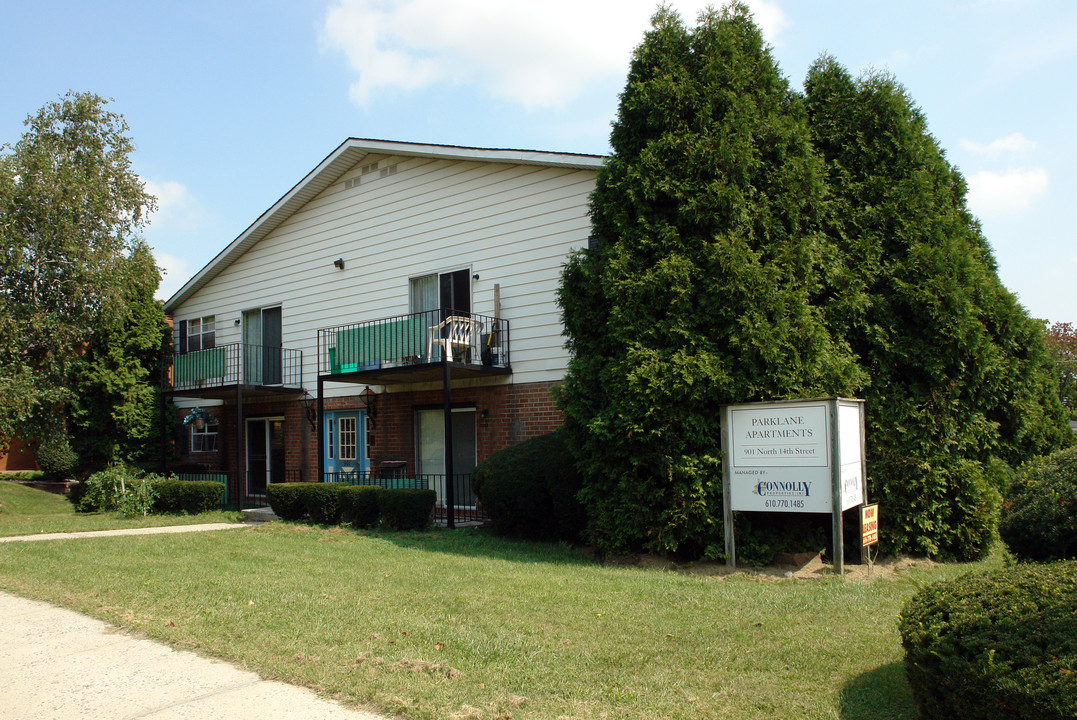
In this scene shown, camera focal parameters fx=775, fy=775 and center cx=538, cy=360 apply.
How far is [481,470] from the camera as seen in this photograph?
463 inches

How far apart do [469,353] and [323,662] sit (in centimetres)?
953

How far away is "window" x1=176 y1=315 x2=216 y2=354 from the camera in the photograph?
2070cm

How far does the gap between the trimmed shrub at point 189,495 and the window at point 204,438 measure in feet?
13.0

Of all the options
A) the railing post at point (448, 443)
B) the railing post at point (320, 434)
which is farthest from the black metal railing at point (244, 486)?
the railing post at point (448, 443)

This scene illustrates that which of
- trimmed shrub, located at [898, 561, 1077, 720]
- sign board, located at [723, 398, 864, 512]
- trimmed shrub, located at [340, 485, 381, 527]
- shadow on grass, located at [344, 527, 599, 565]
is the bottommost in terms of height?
shadow on grass, located at [344, 527, 599, 565]

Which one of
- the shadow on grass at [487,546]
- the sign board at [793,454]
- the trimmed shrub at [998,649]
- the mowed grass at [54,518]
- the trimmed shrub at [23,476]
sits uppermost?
the sign board at [793,454]

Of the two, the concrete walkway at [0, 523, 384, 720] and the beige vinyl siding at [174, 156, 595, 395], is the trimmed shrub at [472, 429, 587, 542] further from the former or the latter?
the concrete walkway at [0, 523, 384, 720]

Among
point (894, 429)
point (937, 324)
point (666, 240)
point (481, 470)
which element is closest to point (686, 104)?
point (666, 240)

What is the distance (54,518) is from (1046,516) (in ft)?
55.3

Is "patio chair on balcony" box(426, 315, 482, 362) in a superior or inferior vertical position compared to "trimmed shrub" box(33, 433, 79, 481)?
superior

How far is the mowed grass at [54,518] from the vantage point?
535 inches

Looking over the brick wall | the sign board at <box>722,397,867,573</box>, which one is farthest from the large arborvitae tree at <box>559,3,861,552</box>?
the brick wall

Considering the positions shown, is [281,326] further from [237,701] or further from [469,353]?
[237,701]

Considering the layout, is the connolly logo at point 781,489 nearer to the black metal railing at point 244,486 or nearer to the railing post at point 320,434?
the railing post at point 320,434
